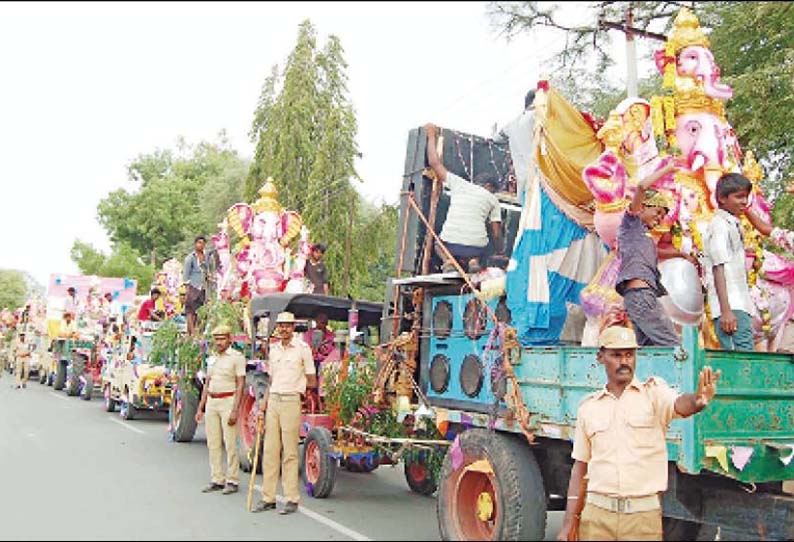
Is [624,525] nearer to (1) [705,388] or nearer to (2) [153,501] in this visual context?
(1) [705,388]

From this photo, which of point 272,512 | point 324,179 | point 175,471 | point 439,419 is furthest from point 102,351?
point 439,419

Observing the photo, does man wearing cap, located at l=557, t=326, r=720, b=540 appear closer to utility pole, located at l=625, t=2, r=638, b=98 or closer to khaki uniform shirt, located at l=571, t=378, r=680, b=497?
khaki uniform shirt, located at l=571, t=378, r=680, b=497

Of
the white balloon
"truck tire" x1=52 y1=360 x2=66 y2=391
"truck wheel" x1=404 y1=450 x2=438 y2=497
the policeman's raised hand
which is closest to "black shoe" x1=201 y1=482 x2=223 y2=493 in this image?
"truck wheel" x1=404 y1=450 x2=438 y2=497

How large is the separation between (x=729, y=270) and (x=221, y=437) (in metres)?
5.07

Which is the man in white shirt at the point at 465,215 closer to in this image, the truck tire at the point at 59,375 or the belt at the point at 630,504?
the belt at the point at 630,504

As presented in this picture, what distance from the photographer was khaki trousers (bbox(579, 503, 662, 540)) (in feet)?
13.3

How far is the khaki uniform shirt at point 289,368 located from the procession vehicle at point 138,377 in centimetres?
597

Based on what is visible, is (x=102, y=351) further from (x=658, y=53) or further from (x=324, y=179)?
(x=658, y=53)

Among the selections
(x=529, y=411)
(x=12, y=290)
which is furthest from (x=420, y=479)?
(x=12, y=290)

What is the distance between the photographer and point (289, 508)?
716 centimetres

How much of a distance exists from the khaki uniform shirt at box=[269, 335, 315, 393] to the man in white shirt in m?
1.61

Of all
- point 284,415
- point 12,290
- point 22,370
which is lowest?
point 284,415

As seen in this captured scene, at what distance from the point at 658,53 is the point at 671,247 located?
196 centimetres

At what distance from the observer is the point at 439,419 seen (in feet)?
21.7
